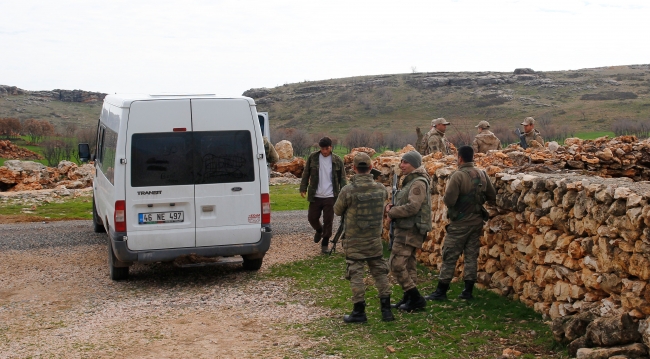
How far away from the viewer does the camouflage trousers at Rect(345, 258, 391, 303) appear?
7.54 metres

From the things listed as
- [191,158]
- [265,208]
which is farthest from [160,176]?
[265,208]

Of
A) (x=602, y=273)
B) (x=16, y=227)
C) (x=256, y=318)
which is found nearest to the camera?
(x=602, y=273)

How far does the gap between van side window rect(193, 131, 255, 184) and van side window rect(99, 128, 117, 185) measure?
45.3 inches

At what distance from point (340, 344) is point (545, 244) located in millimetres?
2392

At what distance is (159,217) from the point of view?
9.50m

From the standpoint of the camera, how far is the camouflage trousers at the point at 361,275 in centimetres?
754

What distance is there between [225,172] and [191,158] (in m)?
0.49

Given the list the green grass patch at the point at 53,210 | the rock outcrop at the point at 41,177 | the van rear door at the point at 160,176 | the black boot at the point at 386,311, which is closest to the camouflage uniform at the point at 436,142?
the van rear door at the point at 160,176

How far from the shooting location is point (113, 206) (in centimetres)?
943

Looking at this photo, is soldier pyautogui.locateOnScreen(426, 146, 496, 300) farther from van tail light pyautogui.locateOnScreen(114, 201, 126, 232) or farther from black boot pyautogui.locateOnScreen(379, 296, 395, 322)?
van tail light pyautogui.locateOnScreen(114, 201, 126, 232)

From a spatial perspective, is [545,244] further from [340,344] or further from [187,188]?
[187,188]

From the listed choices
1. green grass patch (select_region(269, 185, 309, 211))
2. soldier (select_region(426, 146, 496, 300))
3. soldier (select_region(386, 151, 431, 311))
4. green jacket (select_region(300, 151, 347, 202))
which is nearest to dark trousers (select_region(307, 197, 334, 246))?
green jacket (select_region(300, 151, 347, 202))

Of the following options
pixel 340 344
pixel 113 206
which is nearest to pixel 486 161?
pixel 340 344

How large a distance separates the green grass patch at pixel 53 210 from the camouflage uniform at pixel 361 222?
12.2 m
